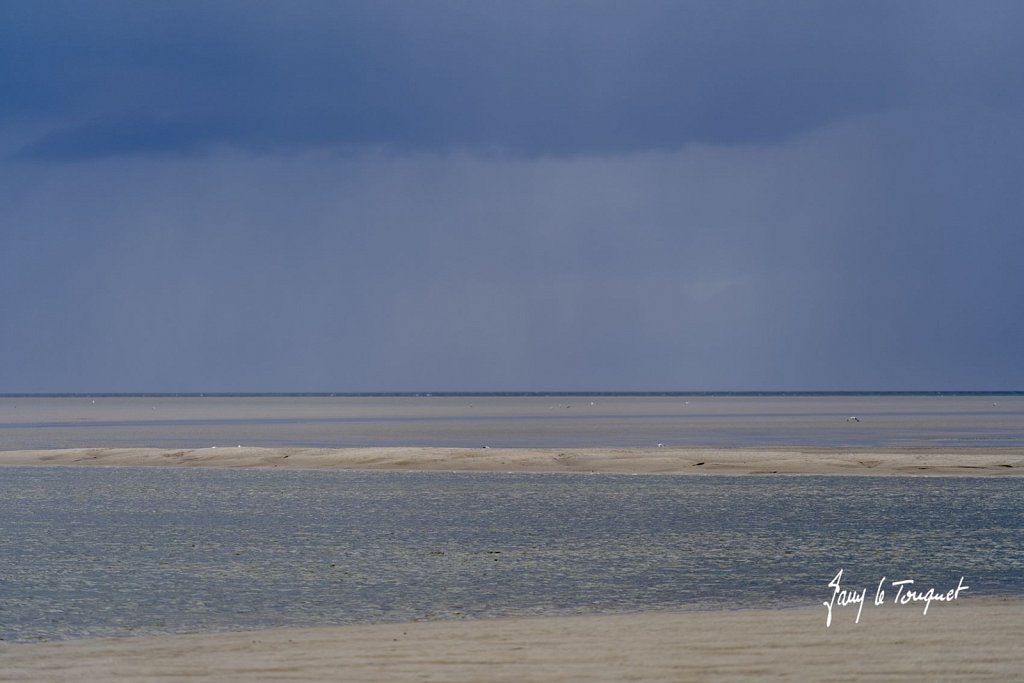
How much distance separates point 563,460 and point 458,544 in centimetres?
2124

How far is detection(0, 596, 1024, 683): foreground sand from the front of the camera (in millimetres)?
10828

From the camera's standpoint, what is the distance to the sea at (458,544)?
604 inches

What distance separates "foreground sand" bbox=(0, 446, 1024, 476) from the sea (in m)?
2.65

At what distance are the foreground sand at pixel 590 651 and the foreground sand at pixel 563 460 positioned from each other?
25297 mm

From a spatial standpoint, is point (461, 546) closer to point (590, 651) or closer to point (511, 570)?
point (511, 570)

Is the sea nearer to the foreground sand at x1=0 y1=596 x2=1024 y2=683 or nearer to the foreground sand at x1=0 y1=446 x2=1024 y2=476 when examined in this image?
the foreground sand at x1=0 y1=596 x2=1024 y2=683

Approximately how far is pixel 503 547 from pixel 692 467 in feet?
65.0

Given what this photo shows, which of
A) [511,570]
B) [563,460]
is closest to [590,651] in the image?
[511,570]

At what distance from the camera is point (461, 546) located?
21.3m
